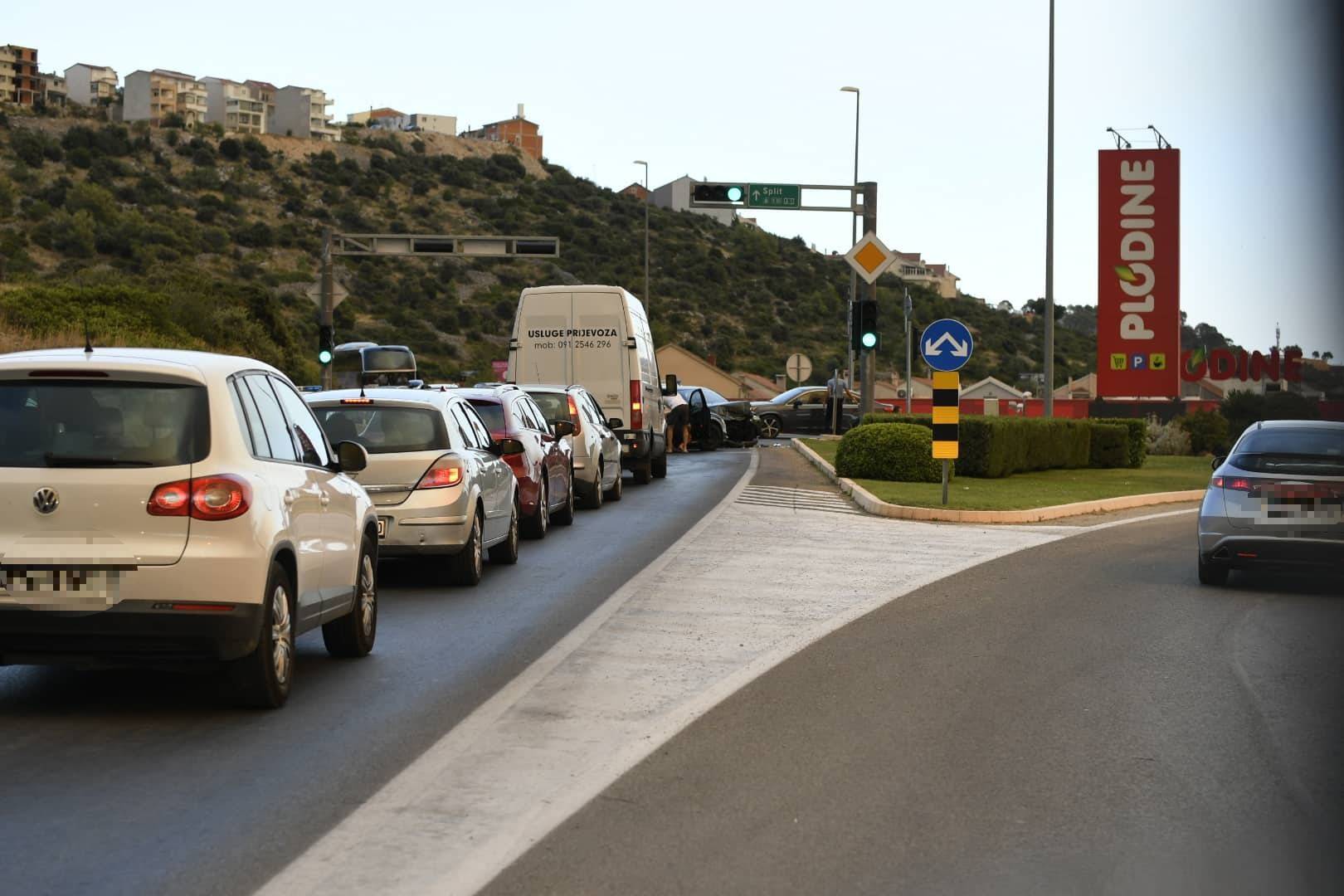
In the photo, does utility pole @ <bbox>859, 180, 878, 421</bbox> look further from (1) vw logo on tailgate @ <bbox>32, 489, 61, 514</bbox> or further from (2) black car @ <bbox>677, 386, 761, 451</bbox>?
(1) vw logo on tailgate @ <bbox>32, 489, 61, 514</bbox>

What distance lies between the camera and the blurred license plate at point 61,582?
758 centimetres

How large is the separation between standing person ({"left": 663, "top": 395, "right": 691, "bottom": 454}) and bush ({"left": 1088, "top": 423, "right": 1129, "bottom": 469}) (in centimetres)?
952

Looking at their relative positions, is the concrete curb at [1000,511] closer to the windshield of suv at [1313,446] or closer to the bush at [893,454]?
the bush at [893,454]

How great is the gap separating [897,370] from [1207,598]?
91.4m

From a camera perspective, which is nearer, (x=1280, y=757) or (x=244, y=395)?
(x=1280, y=757)

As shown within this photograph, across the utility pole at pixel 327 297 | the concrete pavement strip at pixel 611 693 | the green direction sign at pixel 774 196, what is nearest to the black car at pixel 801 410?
the utility pole at pixel 327 297

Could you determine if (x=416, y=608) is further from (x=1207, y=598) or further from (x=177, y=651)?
(x=1207, y=598)

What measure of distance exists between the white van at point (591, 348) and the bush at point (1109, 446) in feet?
39.0

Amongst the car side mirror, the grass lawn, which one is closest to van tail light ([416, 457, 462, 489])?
the car side mirror

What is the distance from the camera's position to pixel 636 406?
2767 centimetres

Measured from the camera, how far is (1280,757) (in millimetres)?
7289

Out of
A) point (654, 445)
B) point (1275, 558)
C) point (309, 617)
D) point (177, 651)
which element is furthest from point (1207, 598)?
point (654, 445)

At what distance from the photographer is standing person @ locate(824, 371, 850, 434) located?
4731 centimetres

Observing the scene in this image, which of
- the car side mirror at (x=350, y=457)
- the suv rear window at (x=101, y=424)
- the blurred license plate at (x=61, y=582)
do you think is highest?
the suv rear window at (x=101, y=424)
